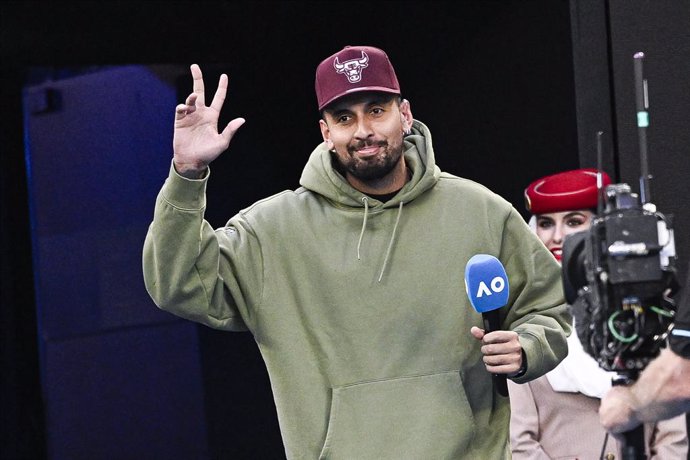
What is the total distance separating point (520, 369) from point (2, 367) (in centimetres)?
364

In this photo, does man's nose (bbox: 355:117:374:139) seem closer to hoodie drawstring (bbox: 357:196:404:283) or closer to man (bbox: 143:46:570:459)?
man (bbox: 143:46:570:459)

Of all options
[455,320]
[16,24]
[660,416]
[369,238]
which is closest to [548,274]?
[455,320]

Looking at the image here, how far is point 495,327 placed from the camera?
2.74 metres

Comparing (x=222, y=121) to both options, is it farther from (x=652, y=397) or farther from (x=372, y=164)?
(x=652, y=397)

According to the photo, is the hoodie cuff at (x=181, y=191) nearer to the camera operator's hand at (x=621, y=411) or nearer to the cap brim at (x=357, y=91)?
the cap brim at (x=357, y=91)

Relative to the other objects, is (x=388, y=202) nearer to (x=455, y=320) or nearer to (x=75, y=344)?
(x=455, y=320)

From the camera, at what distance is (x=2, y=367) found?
19.0ft

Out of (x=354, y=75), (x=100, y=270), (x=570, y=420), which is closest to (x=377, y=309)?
(x=354, y=75)

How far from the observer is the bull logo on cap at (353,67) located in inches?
121

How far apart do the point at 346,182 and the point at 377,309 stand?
1.14 ft

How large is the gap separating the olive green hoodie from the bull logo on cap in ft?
0.77

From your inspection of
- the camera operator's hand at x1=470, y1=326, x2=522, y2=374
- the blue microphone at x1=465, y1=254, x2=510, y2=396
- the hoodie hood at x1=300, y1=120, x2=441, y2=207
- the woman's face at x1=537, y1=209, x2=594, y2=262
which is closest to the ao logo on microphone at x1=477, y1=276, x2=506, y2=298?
the blue microphone at x1=465, y1=254, x2=510, y2=396

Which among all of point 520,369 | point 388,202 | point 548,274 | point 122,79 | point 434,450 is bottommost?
point 434,450

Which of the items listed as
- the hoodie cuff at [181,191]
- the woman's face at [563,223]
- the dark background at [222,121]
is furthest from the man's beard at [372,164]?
the dark background at [222,121]
